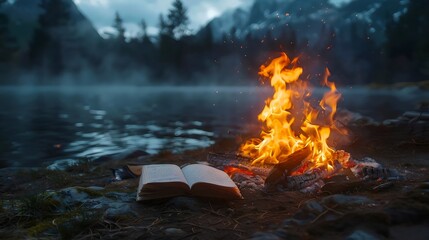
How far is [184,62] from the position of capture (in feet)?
422

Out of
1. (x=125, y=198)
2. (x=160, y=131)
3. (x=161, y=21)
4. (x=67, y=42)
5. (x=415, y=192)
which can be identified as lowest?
(x=160, y=131)

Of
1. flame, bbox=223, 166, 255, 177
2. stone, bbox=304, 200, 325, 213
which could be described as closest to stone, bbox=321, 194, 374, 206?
stone, bbox=304, 200, 325, 213

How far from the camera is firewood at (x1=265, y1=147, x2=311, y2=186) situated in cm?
684

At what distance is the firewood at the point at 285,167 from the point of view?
6.84 metres

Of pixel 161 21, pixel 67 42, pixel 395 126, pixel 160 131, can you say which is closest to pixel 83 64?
pixel 67 42

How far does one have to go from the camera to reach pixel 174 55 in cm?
12700

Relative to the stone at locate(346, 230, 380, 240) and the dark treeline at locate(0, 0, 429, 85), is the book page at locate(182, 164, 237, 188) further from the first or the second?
the dark treeline at locate(0, 0, 429, 85)

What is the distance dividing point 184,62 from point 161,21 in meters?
17.5

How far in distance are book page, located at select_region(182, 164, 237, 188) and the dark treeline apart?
107 metres

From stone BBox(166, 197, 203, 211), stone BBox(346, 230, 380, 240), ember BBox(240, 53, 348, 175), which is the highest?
ember BBox(240, 53, 348, 175)

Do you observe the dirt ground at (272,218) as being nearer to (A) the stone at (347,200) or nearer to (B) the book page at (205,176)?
(A) the stone at (347,200)

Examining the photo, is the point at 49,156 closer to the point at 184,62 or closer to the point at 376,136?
the point at 376,136

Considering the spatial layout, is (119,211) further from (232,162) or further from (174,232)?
(232,162)

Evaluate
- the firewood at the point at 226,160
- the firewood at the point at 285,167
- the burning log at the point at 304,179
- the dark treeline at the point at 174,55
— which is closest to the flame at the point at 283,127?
the firewood at the point at 226,160
